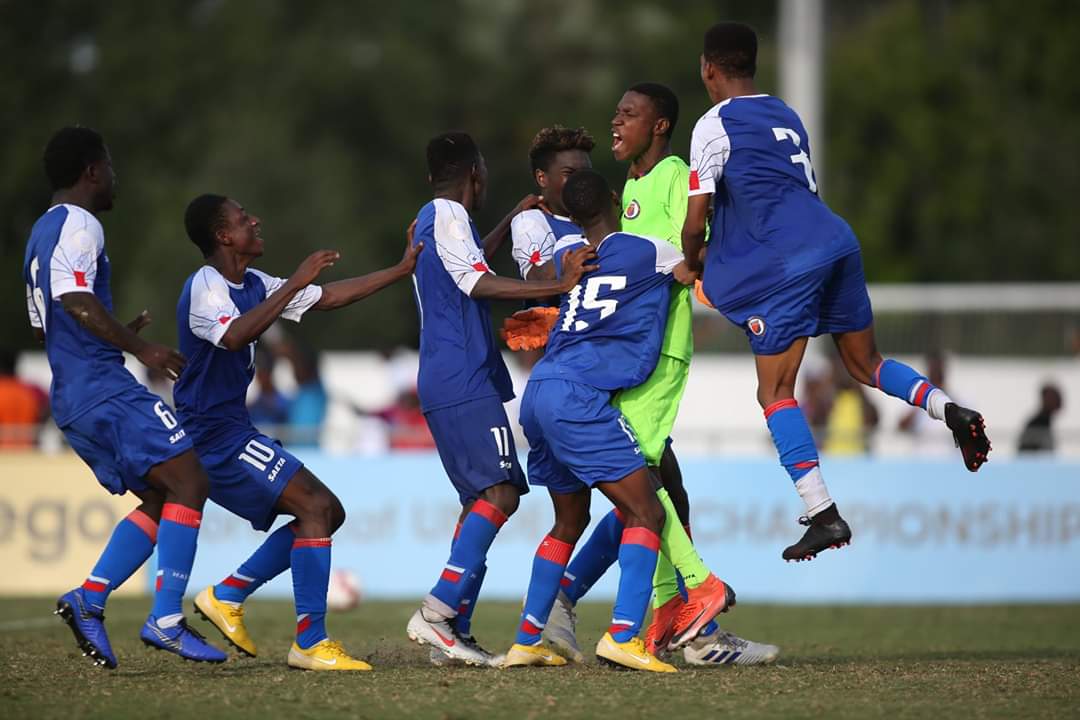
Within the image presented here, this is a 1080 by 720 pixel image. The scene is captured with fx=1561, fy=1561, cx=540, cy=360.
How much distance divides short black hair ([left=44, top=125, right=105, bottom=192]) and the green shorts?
3.10 m

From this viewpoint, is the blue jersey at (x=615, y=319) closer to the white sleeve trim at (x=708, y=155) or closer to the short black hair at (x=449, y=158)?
the white sleeve trim at (x=708, y=155)

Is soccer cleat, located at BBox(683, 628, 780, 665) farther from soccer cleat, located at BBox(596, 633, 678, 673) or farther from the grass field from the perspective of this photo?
soccer cleat, located at BBox(596, 633, 678, 673)

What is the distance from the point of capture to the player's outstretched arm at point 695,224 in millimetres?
8086

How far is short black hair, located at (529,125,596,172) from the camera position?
900 centimetres

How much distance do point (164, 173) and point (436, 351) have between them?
140 ft

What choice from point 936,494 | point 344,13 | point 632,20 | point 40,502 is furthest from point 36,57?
point 936,494

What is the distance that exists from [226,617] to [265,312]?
5.53ft

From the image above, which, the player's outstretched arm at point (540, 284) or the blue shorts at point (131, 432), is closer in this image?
the blue shorts at point (131, 432)

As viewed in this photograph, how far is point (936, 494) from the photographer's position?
1566 cm

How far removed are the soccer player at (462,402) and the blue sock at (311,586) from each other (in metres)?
0.52

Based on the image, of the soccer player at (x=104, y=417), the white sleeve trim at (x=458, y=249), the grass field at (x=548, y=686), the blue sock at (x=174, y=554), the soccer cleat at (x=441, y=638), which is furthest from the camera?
the soccer cleat at (x=441, y=638)

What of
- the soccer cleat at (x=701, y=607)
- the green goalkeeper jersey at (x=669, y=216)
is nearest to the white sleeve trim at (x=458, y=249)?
the green goalkeeper jersey at (x=669, y=216)

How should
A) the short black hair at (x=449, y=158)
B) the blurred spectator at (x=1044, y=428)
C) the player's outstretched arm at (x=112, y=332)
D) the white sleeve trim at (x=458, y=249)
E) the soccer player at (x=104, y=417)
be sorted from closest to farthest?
the player's outstretched arm at (x=112, y=332) → the soccer player at (x=104, y=417) → the white sleeve trim at (x=458, y=249) → the short black hair at (x=449, y=158) → the blurred spectator at (x=1044, y=428)

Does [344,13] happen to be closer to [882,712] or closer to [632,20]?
[632,20]
